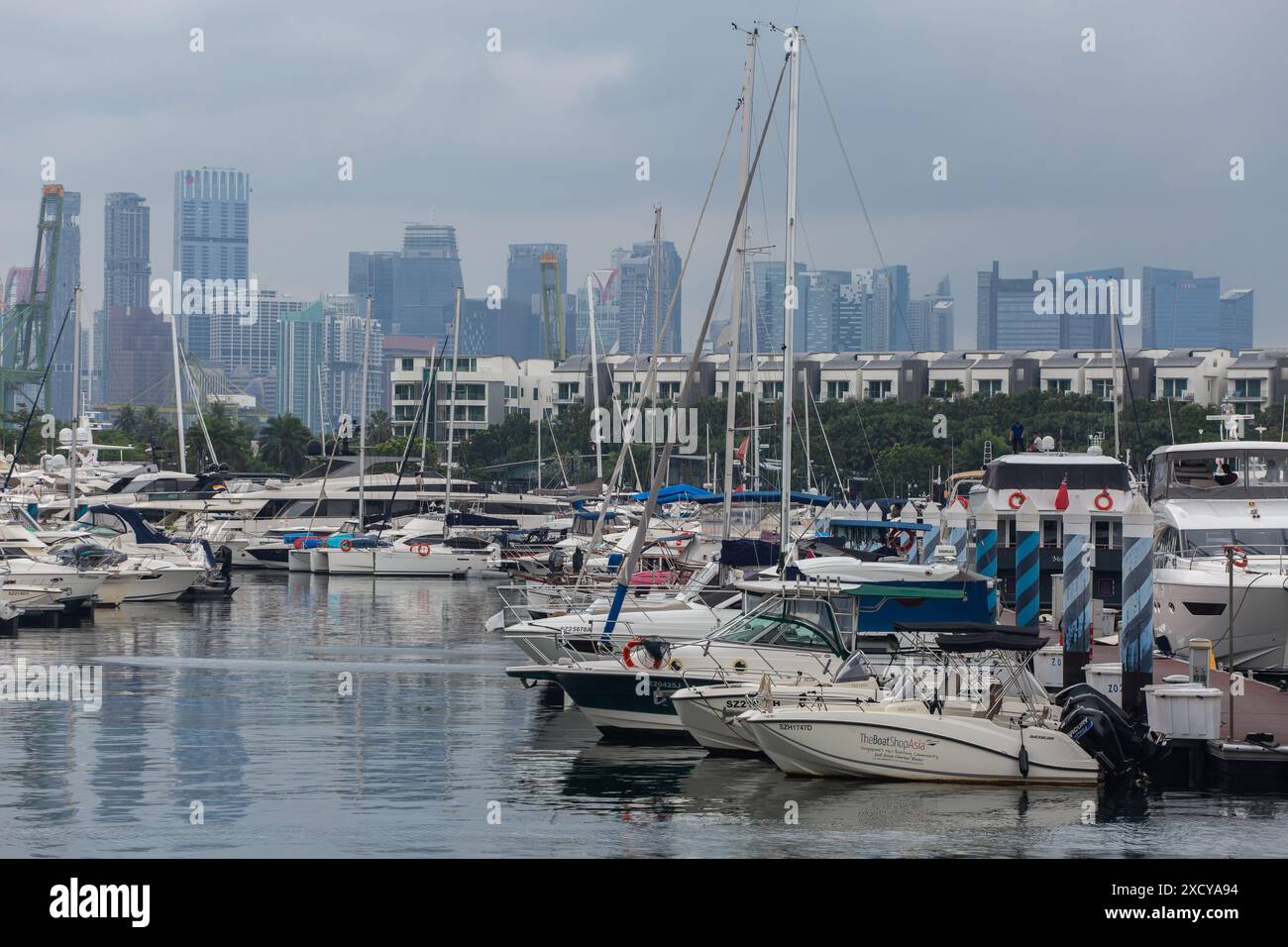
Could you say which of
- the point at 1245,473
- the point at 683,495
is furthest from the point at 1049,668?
the point at 683,495

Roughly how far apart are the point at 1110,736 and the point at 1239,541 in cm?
1003

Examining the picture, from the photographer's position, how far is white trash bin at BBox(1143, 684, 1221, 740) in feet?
76.9

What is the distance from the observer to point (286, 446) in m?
A: 130

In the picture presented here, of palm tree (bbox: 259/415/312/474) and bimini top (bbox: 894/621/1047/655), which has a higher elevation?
palm tree (bbox: 259/415/312/474)

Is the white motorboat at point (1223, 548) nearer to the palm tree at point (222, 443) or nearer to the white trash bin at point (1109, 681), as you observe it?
the white trash bin at point (1109, 681)

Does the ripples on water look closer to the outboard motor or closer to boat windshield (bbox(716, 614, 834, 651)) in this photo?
the outboard motor

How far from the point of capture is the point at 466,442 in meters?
142

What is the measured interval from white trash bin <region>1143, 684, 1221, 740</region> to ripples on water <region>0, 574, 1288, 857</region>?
0.82 meters

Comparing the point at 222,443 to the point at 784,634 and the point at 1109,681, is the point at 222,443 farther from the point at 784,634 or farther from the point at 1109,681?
the point at 1109,681

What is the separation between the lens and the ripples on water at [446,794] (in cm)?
2064

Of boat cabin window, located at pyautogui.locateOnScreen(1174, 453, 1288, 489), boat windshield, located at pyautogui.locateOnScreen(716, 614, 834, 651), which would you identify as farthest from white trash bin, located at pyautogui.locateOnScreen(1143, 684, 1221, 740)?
boat cabin window, located at pyautogui.locateOnScreen(1174, 453, 1288, 489)
